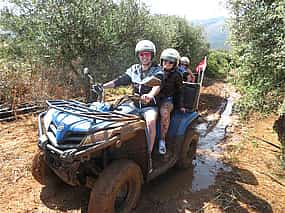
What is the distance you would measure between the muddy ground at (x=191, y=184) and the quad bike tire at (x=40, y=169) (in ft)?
0.67

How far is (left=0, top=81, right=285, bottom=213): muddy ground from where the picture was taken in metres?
3.56

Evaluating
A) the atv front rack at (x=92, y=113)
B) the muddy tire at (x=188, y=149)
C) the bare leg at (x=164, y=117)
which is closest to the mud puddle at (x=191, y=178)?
the muddy tire at (x=188, y=149)

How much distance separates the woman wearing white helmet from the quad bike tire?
1.40m

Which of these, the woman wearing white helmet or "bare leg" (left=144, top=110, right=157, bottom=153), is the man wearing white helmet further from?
the woman wearing white helmet

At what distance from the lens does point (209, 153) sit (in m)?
5.88

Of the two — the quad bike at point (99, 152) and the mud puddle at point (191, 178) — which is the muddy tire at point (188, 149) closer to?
the mud puddle at point (191, 178)

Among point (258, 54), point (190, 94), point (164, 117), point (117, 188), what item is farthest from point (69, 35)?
point (117, 188)

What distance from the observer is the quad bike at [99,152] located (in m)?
2.75

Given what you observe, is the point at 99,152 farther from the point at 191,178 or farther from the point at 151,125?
the point at 191,178

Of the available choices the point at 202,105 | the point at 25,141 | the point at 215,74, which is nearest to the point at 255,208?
the point at 25,141

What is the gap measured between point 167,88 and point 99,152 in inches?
55.3

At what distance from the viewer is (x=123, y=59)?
8344mm

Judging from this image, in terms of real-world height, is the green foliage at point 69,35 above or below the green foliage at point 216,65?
above

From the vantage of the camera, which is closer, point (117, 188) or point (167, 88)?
point (117, 188)
